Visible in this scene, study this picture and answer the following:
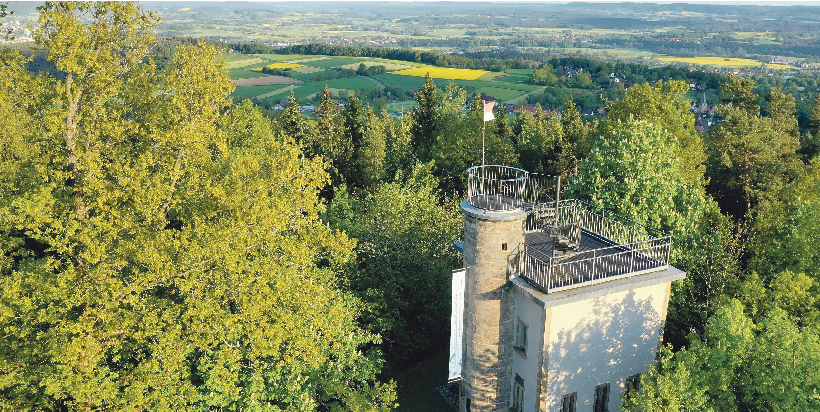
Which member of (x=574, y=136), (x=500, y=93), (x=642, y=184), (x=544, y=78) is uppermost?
(x=642, y=184)

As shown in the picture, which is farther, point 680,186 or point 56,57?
point 680,186

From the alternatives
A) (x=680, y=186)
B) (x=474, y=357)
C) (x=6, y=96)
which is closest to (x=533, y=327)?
(x=474, y=357)

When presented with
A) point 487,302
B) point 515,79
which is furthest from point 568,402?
point 515,79

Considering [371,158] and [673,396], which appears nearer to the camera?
[673,396]

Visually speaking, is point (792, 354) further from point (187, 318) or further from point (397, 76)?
point (397, 76)

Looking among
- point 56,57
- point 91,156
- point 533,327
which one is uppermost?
point 56,57

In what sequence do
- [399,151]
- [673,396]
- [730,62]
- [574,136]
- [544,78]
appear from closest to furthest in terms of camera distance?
[673,396]
[574,136]
[399,151]
[544,78]
[730,62]

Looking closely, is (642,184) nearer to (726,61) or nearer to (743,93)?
(743,93)
